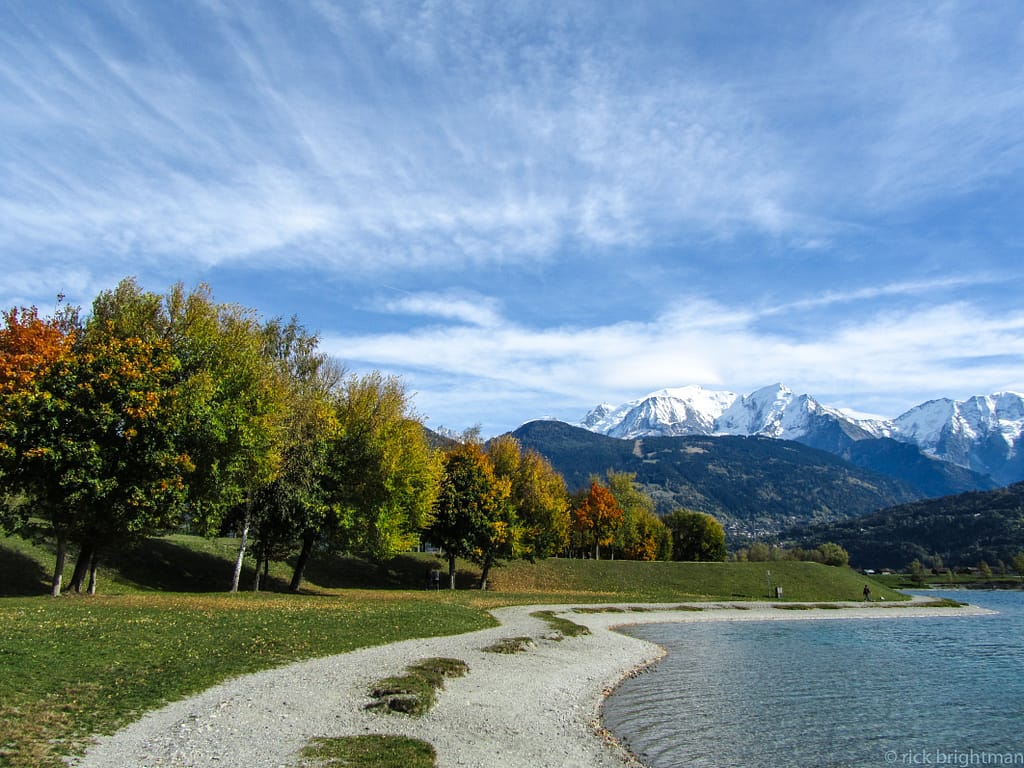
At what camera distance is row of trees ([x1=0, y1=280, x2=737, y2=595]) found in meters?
35.4

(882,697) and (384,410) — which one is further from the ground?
(384,410)

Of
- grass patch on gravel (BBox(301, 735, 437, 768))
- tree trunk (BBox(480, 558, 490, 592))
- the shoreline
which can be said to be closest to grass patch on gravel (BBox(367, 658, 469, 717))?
the shoreline

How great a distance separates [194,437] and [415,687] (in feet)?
80.4

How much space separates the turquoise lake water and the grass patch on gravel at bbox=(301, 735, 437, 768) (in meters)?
7.21

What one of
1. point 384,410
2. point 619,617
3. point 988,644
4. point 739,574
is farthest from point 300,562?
point 739,574

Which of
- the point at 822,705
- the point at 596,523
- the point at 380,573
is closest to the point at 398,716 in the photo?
the point at 822,705

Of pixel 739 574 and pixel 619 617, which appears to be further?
pixel 739 574

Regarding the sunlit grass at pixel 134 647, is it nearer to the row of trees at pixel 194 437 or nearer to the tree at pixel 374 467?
the row of trees at pixel 194 437

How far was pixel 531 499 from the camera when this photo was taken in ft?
289

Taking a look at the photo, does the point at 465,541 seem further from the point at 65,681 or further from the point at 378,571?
the point at 65,681

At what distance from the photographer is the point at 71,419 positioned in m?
35.6

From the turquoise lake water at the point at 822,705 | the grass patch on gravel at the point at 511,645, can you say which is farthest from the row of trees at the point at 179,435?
the turquoise lake water at the point at 822,705

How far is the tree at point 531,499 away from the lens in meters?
85.4

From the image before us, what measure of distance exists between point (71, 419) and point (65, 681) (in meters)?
22.2
